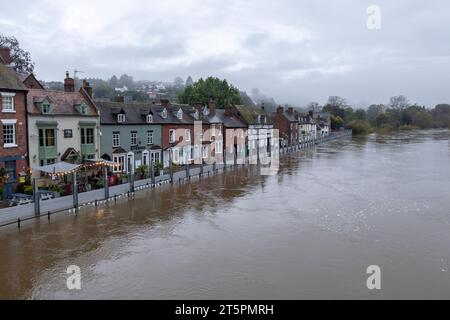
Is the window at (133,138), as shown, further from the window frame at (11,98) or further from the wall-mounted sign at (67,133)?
the window frame at (11,98)

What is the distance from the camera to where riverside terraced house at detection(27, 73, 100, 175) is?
32.0 meters

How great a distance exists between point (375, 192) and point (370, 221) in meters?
10.8

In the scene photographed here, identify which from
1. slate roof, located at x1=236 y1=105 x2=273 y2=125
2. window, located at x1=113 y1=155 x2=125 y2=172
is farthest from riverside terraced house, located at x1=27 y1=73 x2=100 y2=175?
slate roof, located at x1=236 y1=105 x2=273 y2=125

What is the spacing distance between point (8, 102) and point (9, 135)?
2252 mm

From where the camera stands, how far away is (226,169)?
4769cm

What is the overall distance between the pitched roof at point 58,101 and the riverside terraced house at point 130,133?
2.45 meters

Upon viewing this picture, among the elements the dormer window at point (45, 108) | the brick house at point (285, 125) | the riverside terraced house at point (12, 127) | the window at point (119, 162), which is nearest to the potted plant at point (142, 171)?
the window at point (119, 162)

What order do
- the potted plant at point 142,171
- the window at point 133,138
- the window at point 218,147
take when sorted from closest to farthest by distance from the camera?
the potted plant at point 142,171
the window at point 133,138
the window at point 218,147

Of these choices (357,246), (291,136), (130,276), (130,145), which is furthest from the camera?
(291,136)

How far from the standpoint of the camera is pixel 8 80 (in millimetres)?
29109

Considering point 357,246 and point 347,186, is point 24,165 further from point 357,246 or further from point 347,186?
point 347,186

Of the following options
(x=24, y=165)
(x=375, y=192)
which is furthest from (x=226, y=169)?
(x=24, y=165)

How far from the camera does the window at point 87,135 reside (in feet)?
119
